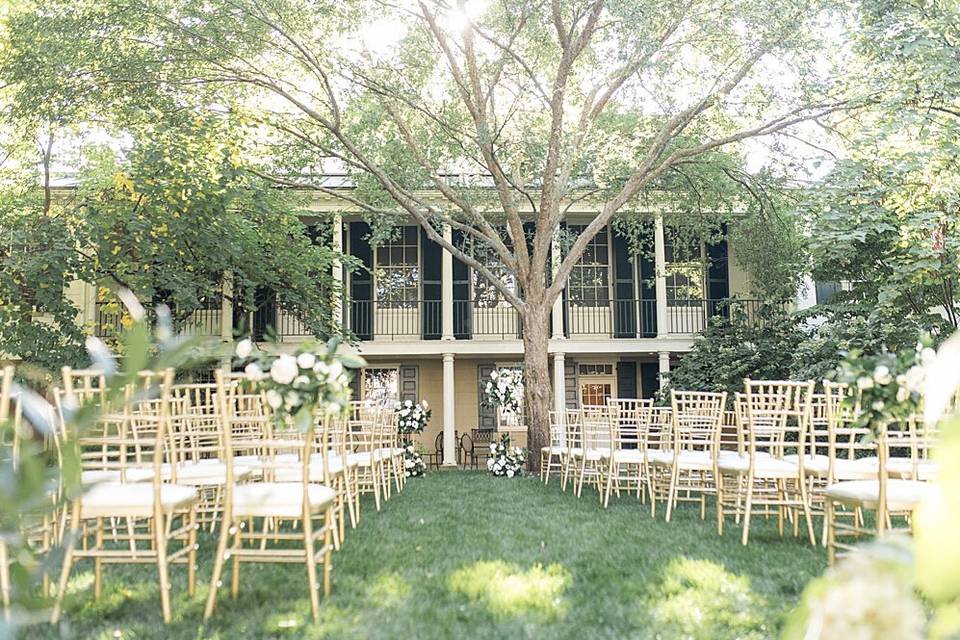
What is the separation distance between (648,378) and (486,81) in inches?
291

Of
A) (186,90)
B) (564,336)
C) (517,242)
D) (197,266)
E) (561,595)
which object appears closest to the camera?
(561,595)

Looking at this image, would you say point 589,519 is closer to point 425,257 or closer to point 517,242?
point 517,242

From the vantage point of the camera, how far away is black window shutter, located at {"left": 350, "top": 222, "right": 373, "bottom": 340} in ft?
49.8

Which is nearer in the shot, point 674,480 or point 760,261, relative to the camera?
point 674,480

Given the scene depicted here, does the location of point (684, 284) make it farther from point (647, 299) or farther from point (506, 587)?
point (506, 587)

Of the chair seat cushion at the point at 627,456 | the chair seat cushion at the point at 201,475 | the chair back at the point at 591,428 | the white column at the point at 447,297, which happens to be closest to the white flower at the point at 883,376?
the chair seat cushion at the point at 201,475

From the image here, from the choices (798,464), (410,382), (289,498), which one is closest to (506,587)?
(289,498)

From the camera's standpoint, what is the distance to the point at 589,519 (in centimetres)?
630

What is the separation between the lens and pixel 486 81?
1058 cm

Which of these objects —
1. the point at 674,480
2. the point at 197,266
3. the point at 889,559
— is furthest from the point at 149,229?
the point at 889,559

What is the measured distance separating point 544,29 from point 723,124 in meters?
2.64

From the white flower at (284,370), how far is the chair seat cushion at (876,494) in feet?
9.52

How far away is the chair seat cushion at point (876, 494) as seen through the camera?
3979mm

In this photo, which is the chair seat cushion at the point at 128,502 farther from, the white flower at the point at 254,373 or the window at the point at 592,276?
the window at the point at 592,276
